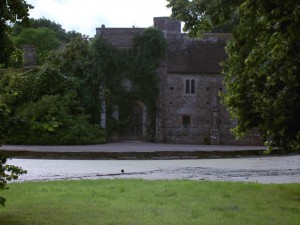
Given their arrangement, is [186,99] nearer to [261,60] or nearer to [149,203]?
[261,60]

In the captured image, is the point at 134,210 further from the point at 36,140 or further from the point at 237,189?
the point at 36,140

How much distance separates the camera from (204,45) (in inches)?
1689

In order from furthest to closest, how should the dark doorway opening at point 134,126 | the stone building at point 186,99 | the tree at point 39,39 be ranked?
the tree at point 39,39
the dark doorway opening at point 134,126
the stone building at point 186,99

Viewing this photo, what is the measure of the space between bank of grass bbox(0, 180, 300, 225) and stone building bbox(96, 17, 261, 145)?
2774 cm

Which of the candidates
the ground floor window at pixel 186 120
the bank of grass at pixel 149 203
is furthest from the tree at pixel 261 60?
the ground floor window at pixel 186 120

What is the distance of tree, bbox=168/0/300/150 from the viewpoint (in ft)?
31.0

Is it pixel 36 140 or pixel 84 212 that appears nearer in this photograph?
pixel 84 212

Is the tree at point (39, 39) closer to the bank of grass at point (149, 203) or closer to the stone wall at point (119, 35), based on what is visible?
the stone wall at point (119, 35)

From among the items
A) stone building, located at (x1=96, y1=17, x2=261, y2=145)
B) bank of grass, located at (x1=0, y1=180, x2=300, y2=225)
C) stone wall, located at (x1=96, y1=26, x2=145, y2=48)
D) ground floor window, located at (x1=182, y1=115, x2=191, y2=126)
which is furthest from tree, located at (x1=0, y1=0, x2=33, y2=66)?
ground floor window, located at (x1=182, y1=115, x2=191, y2=126)

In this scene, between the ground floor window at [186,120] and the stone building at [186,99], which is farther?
the ground floor window at [186,120]

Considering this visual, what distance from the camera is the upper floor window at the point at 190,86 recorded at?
41.2 m

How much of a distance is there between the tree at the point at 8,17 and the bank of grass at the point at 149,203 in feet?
9.47

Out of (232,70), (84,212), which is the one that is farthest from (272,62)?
(84,212)

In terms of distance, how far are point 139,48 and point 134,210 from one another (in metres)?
32.8
